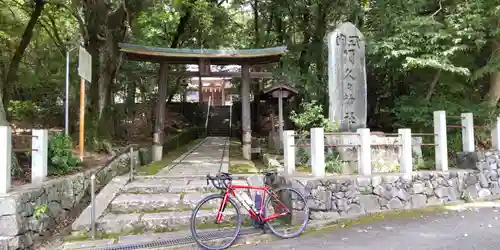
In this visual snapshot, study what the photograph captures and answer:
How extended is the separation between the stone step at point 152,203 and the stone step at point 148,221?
30 cm

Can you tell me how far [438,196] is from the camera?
24.9ft

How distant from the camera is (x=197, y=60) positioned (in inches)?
481

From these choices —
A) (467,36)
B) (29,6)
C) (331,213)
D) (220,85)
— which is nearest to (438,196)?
(331,213)

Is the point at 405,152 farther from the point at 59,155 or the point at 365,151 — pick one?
the point at 59,155

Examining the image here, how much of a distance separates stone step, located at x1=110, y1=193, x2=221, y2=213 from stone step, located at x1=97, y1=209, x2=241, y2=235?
301 millimetres

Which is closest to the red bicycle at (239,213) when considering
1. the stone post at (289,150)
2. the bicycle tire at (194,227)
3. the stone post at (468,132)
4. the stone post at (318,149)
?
the bicycle tire at (194,227)

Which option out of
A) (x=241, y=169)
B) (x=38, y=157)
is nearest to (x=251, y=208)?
(x=38, y=157)

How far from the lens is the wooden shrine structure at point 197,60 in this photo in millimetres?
11383

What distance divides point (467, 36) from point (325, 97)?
6.28 m

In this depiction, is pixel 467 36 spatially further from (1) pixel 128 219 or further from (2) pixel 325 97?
(1) pixel 128 219

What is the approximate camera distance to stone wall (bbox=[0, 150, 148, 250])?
4719mm

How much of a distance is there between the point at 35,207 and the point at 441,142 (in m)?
8.05

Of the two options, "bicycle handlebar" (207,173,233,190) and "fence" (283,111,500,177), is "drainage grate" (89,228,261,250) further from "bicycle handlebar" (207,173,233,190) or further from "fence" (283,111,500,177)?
"fence" (283,111,500,177)

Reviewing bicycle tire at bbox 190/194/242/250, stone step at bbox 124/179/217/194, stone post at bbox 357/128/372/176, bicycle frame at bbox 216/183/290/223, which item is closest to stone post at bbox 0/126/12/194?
stone step at bbox 124/179/217/194
